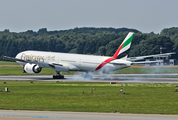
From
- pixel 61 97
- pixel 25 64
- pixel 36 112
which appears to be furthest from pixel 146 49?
pixel 36 112

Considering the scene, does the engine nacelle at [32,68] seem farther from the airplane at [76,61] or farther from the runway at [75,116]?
the runway at [75,116]

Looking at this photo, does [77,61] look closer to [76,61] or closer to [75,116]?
[76,61]

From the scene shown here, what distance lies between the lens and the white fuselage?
239 ft

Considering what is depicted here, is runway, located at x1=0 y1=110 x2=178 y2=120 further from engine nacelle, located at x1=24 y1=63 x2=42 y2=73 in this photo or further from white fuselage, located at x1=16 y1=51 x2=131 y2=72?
engine nacelle, located at x1=24 y1=63 x2=42 y2=73

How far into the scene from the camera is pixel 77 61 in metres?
77.9

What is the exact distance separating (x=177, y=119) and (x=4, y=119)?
40.5 feet

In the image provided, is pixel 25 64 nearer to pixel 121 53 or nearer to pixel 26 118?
pixel 121 53

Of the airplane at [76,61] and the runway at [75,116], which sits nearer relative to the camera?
the runway at [75,116]

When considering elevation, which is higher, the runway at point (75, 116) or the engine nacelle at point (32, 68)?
the engine nacelle at point (32, 68)

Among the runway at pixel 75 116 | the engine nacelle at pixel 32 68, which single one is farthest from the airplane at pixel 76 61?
the runway at pixel 75 116

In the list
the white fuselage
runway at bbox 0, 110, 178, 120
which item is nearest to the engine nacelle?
the white fuselage

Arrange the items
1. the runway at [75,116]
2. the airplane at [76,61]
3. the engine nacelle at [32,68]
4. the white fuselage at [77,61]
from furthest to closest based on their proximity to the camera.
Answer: the engine nacelle at [32,68] < the white fuselage at [77,61] < the airplane at [76,61] < the runway at [75,116]

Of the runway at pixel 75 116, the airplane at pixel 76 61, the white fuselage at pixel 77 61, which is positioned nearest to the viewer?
the runway at pixel 75 116

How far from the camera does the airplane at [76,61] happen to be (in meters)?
72.6
